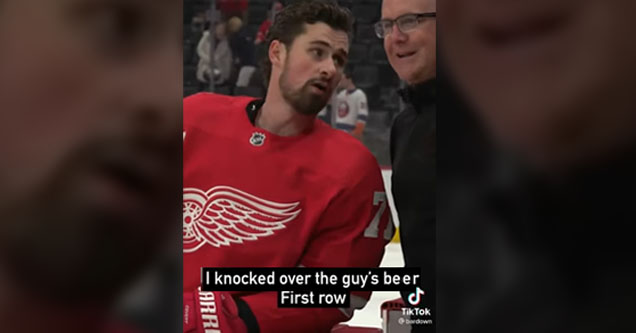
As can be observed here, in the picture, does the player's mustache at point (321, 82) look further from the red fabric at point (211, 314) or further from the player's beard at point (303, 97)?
the red fabric at point (211, 314)

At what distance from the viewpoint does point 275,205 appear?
1536mm

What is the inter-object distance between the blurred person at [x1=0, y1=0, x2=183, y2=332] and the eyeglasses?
1.53ft

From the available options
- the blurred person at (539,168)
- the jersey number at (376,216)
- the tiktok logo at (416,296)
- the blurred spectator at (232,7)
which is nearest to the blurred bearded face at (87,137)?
the blurred spectator at (232,7)

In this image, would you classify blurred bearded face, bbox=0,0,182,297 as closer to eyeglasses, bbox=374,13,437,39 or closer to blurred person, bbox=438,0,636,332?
eyeglasses, bbox=374,13,437,39

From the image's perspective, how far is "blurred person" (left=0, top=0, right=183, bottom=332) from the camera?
159cm

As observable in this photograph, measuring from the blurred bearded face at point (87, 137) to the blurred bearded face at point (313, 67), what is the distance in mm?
269

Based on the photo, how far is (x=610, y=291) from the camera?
1.83 m

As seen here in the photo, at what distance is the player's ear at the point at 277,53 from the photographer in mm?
1556

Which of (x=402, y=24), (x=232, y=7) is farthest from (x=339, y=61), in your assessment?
(x=232, y=7)

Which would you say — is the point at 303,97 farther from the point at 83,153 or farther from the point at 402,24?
the point at 83,153

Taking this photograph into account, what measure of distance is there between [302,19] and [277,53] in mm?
98

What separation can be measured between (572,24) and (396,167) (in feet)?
2.13

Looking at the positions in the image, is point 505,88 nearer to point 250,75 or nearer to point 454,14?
point 454,14

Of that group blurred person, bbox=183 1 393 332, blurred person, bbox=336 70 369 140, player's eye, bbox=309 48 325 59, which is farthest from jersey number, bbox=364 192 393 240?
player's eye, bbox=309 48 325 59
